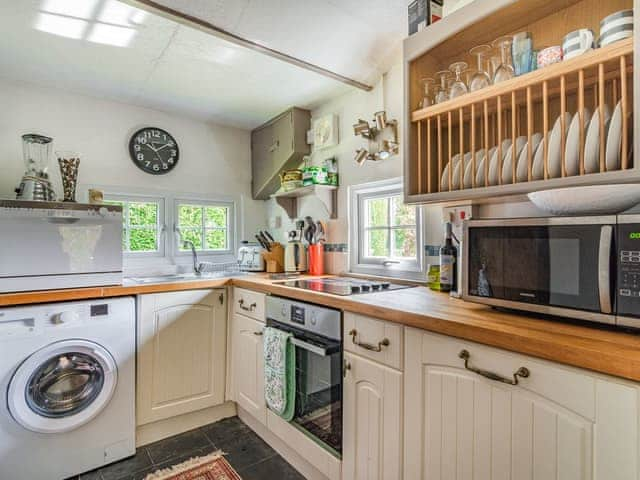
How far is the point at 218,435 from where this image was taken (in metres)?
2.07

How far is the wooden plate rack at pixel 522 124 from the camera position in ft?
3.30

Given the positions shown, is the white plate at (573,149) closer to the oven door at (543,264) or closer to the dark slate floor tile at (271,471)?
the oven door at (543,264)

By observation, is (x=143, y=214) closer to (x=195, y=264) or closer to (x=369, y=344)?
(x=195, y=264)

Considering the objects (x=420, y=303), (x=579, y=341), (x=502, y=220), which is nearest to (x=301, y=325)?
(x=420, y=303)

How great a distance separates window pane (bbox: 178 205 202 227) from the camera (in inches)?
109

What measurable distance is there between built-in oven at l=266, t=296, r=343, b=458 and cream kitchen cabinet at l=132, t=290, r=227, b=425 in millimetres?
556

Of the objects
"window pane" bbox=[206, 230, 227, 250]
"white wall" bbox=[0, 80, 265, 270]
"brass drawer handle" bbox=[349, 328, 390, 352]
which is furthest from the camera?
"window pane" bbox=[206, 230, 227, 250]

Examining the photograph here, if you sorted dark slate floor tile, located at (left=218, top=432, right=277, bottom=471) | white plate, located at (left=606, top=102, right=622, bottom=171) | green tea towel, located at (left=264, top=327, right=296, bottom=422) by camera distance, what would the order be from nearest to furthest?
white plate, located at (left=606, top=102, right=622, bottom=171)
green tea towel, located at (left=264, top=327, right=296, bottom=422)
dark slate floor tile, located at (left=218, top=432, right=277, bottom=471)

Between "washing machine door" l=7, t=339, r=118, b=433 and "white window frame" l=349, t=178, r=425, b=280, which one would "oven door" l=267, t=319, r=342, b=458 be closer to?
"white window frame" l=349, t=178, r=425, b=280

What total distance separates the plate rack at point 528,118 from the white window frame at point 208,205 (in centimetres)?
189

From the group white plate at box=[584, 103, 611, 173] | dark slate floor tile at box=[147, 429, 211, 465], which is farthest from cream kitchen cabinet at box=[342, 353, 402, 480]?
dark slate floor tile at box=[147, 429, 211, 465]

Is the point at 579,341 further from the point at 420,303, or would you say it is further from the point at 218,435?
the point at 218,435

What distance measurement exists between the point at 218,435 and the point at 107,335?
2.86 feet

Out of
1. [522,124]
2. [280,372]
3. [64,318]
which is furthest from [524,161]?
[64,318]
